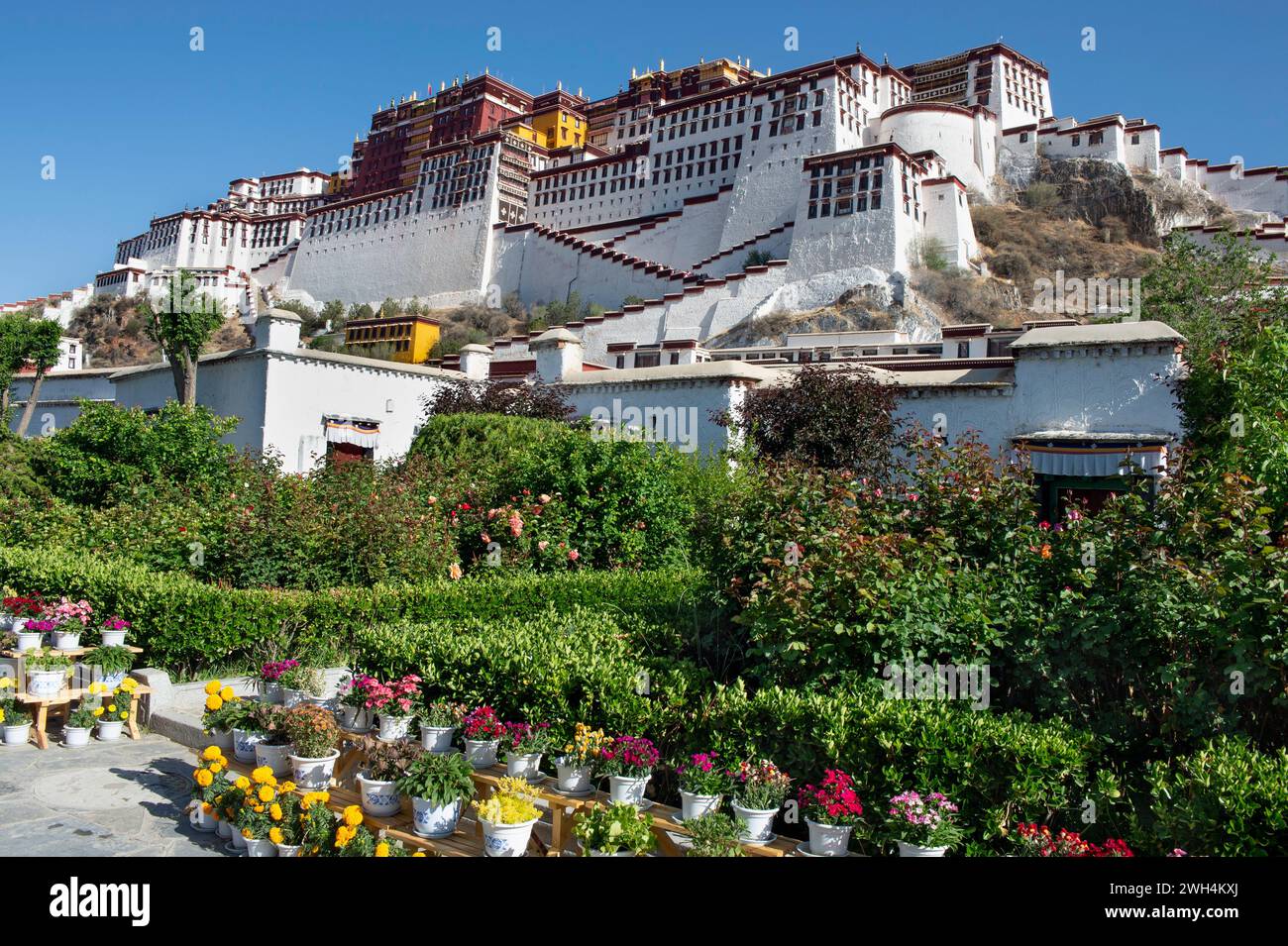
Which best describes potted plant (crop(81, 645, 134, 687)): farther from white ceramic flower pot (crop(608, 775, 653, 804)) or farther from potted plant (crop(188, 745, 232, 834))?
white ceramic flower pot (crop(608, 775, 653, 804))

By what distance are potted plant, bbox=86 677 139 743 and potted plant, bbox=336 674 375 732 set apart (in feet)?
6.93

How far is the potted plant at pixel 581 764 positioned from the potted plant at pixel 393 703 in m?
1.18

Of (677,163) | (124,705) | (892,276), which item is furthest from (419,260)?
(124,705)

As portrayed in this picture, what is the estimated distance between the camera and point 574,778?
17.5 feet

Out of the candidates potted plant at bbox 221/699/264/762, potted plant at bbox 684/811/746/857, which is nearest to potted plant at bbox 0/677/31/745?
potted plant at bbox 221/699/264/762

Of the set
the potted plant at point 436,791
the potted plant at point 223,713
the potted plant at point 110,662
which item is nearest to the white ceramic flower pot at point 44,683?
the potted plant at point 110,662

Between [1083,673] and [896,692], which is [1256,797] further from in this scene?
[896,692]

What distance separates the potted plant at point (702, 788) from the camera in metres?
4.86

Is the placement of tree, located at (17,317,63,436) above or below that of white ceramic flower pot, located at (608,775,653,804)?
above

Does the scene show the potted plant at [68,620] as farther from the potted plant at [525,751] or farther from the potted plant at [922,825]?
the potted plant at [922,825]

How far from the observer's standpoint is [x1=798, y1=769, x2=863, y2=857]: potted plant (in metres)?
4.55

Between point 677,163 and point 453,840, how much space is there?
56.1m

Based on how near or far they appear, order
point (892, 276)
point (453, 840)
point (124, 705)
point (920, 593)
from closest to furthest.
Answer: point (453, 840)
point (920, 593)
point (124, 705)
point (892, 276)
